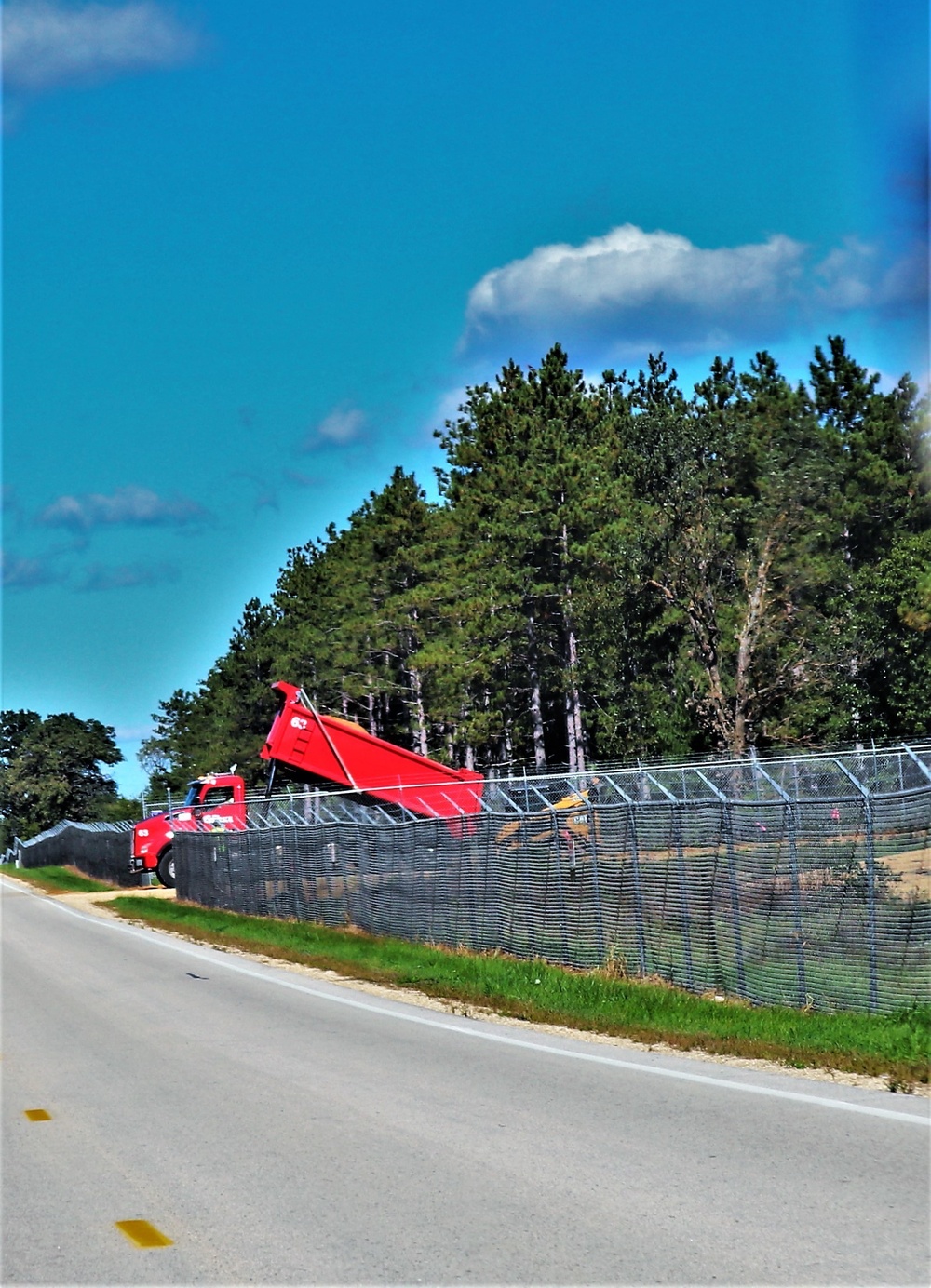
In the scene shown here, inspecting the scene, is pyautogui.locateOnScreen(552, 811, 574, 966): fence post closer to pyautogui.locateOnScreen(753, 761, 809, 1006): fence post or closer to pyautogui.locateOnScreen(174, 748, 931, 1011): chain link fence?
pyautogui.locateOnScreen(174, 748, 931, 1011): chain link fence

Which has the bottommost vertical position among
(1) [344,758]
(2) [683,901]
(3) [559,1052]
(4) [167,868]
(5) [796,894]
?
(3) [559,1052]

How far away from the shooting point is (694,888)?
1492 centimetres

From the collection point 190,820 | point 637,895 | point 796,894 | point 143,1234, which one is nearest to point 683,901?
point 637,895

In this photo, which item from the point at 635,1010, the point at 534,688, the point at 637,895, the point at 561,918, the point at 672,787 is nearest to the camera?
the point at 635,1010

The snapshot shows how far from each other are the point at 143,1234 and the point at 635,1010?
25.2ft

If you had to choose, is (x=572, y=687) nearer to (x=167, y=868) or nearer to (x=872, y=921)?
(x=167, y=868)

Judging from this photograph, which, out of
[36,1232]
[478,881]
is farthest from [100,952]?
[36,1232]

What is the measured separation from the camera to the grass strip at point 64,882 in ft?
182

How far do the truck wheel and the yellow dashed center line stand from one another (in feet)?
133

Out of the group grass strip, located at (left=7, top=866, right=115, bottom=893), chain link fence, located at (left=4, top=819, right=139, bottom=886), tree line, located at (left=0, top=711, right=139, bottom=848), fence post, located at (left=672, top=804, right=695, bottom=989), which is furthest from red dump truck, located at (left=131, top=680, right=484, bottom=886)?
tree line, located at (left=0, top=711, right=139, bottom=848)

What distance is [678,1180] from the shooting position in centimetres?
727

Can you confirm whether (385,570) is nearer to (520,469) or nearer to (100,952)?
(520,469)

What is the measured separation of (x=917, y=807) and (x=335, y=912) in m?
16.6

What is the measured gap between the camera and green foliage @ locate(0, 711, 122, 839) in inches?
6073
